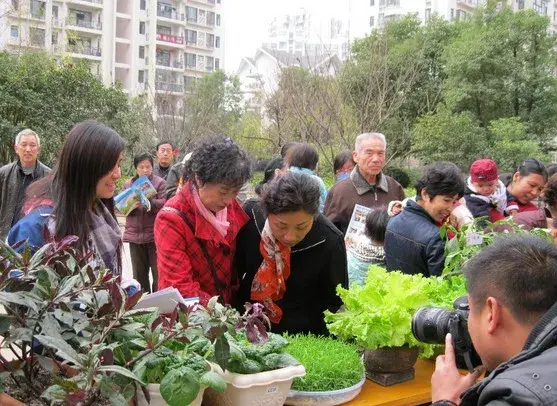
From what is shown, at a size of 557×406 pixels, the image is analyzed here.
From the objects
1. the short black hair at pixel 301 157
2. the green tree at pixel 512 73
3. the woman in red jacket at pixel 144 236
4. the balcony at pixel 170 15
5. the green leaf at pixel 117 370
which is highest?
the balcony at pixel 170 15

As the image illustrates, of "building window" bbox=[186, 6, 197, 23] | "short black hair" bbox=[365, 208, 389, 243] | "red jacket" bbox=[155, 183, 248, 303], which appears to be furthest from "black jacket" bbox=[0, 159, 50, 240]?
"building window" bbox=[186, 6, 197, 23]

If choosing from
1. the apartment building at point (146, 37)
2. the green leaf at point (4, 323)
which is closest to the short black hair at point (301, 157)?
the green leaf at point (4, 323)

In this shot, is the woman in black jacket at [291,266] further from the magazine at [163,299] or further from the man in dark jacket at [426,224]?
the magazine at [163,299]

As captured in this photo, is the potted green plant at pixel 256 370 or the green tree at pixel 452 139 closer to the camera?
the potted green plant at pixel 256 370

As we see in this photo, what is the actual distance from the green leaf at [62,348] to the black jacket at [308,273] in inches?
48.6

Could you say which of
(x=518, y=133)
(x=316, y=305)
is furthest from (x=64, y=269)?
(x=518, y=133)

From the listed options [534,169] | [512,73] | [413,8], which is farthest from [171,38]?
[534,169]

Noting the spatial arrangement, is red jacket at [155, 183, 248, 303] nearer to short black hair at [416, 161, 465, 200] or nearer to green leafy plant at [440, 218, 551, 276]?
green leafy plant at [440, 218, 551, 276]

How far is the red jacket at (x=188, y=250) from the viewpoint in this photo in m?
2.31

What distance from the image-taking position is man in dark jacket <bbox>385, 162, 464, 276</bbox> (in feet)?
9.27

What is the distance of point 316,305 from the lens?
8.20ft

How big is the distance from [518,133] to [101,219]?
14.8 metres

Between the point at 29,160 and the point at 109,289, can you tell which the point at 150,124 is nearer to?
the point at 29,160

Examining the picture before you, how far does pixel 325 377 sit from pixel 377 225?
67.7 inches
